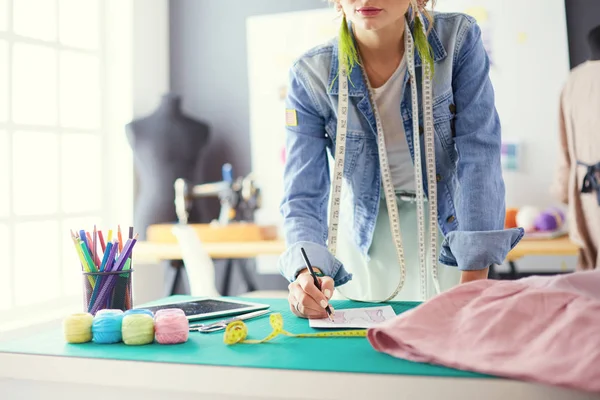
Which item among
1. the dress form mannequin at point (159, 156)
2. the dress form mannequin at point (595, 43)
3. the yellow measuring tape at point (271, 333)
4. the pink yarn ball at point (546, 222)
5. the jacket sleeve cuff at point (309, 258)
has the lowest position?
the yellow measuring tape at point (271, 333)

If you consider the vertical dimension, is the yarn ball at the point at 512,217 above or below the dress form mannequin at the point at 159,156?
below

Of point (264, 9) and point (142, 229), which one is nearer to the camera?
point (142, 229)

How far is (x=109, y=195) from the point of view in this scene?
164 inches

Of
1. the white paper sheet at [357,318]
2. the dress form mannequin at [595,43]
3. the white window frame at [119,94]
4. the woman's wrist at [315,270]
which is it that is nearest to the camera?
the white paper sheet at [357,318]

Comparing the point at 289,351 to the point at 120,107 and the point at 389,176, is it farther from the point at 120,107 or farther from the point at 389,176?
the point at 120,107

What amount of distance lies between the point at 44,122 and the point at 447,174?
8.43 feet

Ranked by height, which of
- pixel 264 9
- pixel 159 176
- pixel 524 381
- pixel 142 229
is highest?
pixel 264 9

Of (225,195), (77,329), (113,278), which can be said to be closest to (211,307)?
(113,278)

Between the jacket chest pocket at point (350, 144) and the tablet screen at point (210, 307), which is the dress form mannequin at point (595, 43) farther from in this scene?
the tablet screen at point (210, 307)

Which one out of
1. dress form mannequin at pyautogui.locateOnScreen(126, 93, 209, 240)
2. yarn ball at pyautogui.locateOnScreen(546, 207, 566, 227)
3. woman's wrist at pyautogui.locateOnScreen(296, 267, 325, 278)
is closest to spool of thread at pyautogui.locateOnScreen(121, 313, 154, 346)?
woman's wrist at pyautogui.locateOnScreen(296, 267, 325, 278)

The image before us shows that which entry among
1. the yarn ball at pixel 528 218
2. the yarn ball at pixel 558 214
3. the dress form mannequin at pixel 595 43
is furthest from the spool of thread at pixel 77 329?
the dress form mannequin at pixel 595 43

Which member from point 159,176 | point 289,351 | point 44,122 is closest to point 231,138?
point 159,176

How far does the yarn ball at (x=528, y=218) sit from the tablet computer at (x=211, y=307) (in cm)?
231

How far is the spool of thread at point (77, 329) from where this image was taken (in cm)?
121
